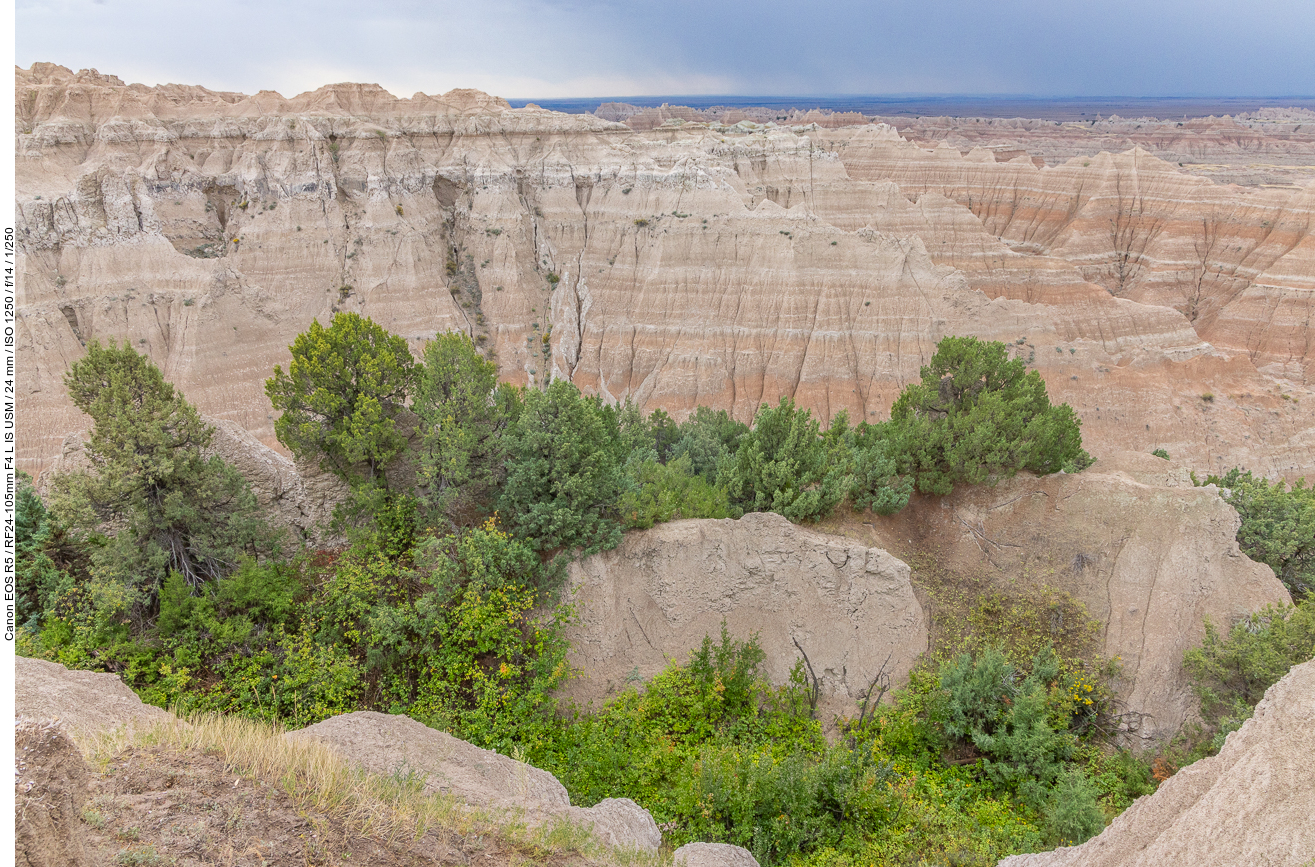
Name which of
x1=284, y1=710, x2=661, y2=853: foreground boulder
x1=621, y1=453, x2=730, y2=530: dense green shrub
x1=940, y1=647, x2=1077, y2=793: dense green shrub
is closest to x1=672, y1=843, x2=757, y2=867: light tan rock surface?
x1=284, y1=710, x2=661, y2=853: foreground boulder

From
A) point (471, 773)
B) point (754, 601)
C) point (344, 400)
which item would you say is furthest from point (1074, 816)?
point (344, 400)

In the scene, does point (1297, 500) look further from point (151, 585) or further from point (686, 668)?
point (151, 585)

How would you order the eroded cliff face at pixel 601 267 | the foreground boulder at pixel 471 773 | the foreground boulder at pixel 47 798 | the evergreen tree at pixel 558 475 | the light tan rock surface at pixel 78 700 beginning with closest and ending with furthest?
1. the foreground boulder at pixel 47 798
2. the light tan rock surface at pixel 78 700
3. the foreground boulder at pixel 471 773
4. the evergreen tree at pixel 558 475
5. the eroded cliff face at pixel 601 267

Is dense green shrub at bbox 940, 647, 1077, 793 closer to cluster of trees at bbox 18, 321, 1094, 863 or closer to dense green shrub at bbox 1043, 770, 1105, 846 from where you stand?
cluster of trees at bbox 18, 321, 1094, 863

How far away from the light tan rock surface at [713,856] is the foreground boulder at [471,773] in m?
0.47

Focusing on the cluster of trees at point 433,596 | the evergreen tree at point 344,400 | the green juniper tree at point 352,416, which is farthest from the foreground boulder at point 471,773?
the evergreen tree at point 344,400

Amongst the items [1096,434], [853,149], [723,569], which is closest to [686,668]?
[723,569]

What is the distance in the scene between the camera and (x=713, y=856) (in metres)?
9.06

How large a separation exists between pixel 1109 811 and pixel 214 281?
49765 mm

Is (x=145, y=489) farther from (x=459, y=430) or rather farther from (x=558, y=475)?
(x=558, y=475)

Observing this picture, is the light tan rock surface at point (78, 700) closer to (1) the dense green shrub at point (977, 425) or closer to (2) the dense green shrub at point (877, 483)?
(2) the dense green shrub at point (877, 483)

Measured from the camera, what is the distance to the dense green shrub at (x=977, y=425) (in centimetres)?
1869

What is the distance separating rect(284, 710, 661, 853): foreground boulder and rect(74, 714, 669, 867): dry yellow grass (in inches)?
31.3

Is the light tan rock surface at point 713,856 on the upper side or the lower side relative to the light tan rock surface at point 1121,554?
lower
